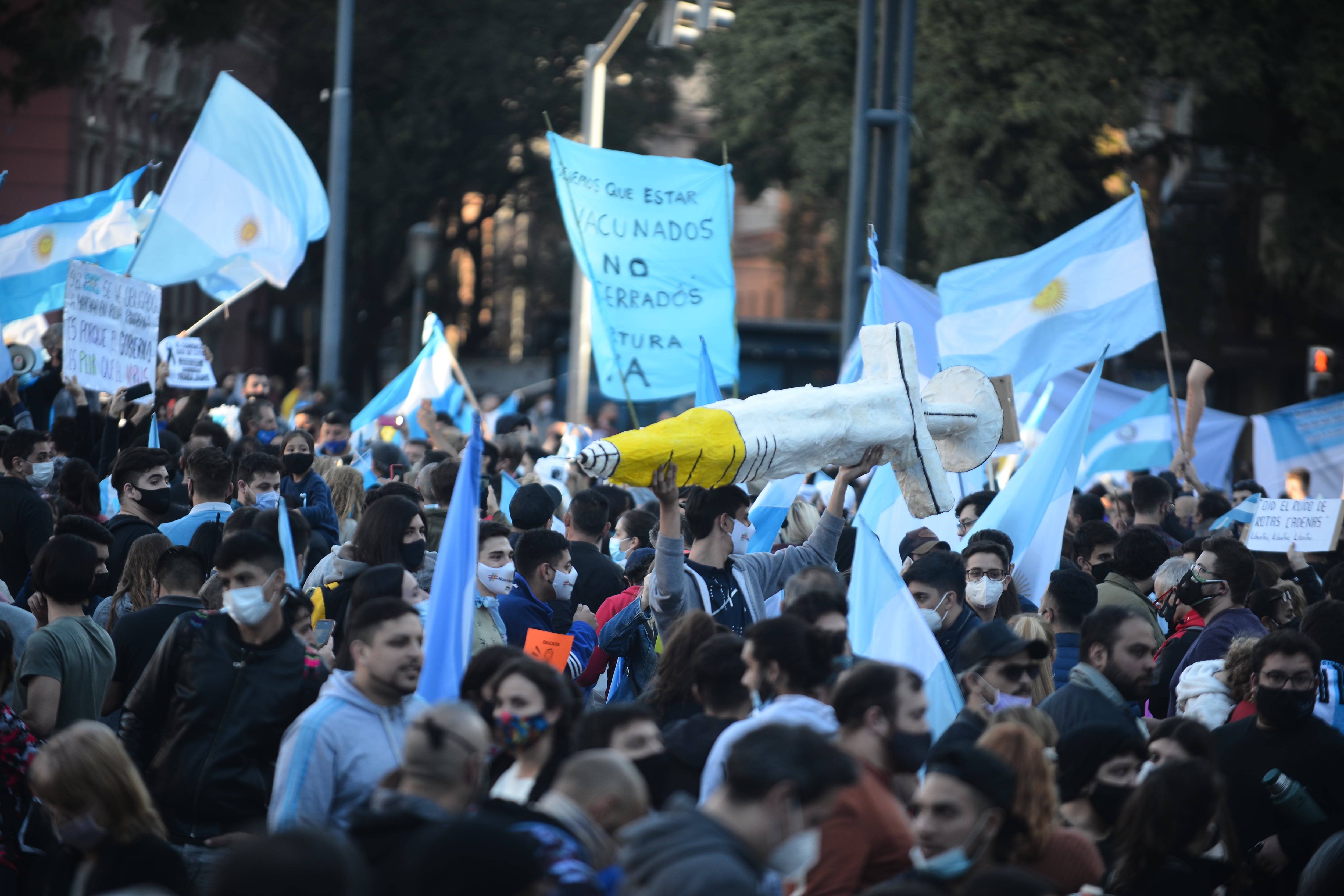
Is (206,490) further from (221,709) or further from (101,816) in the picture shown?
(101,816)

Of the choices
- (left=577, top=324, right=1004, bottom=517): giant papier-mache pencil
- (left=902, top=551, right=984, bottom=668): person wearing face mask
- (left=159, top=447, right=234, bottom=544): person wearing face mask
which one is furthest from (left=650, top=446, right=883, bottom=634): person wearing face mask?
(left=159, top=447, right=234, bottom=544): person wearing face mask

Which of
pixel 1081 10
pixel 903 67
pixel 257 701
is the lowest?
pixel 257 701

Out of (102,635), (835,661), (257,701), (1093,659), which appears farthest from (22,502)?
(1093,659)

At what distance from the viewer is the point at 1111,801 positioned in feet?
14.1

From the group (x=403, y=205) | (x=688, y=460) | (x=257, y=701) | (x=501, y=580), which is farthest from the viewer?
(x=403, y=205)

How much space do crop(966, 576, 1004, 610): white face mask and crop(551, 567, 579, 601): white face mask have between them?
176cm

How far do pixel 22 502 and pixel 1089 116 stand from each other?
59.1 ft

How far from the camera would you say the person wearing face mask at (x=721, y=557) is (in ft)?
18.3

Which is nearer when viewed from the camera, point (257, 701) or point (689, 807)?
point (689, 807)

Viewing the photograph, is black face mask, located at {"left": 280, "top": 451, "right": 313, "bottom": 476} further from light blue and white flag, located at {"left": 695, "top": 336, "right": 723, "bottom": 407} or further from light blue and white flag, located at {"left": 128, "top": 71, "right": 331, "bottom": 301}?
light blue and white flag, located at {"left": 128, "top": 71, "right": 331, "bottom": 301}

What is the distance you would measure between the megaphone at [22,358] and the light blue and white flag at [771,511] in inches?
270

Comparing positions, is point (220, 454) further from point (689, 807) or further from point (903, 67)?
point (903, 67)

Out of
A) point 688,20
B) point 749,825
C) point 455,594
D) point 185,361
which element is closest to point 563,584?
point 455,594

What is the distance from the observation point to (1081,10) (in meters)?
22.2
